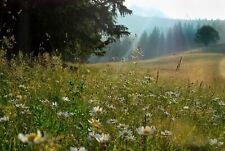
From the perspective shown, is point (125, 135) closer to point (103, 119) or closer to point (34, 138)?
point (103, 119)

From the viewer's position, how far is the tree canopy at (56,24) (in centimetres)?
1620

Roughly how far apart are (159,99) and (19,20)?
11039 millimetres

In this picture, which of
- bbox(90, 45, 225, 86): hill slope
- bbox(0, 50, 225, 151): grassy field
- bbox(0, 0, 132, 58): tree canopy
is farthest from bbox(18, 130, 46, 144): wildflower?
bbox(0, 0, 132, 58): tree canopy

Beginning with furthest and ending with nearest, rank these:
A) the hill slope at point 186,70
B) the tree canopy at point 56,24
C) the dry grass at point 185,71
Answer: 1. the tree canopy at point 56,24
2. the hill slope at point 186,70
3. the dry grass at point 185,71

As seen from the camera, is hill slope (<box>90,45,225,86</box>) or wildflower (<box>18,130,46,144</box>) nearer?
wildflower (<box>18,130,46,144</box>)

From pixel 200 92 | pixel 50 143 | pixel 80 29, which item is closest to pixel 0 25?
pixel 80 29

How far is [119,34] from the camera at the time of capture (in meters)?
18.2

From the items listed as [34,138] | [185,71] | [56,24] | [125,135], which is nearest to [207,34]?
[185,71]

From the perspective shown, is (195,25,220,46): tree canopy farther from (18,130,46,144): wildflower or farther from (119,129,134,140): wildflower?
(18,130,46,144): wildflower

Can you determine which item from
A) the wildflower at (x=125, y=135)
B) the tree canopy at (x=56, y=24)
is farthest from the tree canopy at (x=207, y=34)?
the wildflower at (x=125, y=135)

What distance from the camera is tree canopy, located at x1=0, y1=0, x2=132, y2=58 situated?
1620cm

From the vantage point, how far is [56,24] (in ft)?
54.2

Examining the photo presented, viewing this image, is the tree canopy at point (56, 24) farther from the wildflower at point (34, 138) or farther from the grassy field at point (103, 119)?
the wildflower at point (34, 138)

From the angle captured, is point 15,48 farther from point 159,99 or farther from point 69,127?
point 69,127
